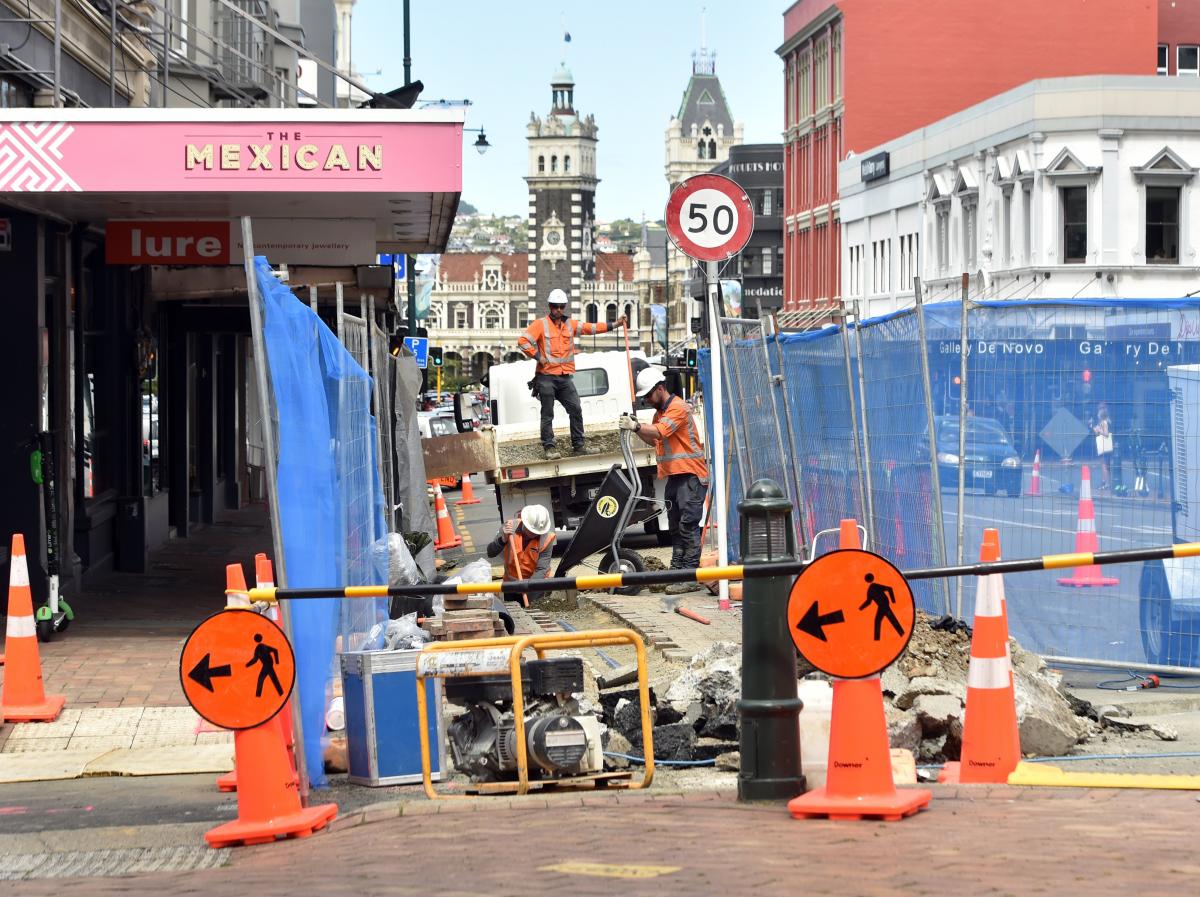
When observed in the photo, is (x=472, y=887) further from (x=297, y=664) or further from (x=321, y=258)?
(x=321, y=258)

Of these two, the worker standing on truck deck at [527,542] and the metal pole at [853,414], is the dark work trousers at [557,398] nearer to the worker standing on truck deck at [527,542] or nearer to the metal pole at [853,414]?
the worker standing on truck deck at [527,542]

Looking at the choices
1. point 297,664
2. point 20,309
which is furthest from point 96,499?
point 297,664

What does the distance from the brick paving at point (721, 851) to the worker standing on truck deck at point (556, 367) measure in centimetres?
1335

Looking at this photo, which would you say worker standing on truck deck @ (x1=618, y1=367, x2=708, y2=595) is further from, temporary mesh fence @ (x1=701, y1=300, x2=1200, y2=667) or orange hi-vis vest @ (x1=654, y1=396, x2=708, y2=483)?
temporary mesh fence @ (x1=701, y1=300, x2=1200, y2=667)

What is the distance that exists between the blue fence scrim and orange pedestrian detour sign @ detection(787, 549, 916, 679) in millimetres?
2173

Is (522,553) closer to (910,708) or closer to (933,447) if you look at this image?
(933,447)

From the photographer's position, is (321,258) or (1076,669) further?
(321,258)

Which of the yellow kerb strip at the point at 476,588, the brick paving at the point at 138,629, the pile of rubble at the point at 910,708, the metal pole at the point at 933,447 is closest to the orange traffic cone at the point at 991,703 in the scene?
the pile of rubble at the point at 910,708

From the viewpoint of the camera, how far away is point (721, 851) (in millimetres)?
5754

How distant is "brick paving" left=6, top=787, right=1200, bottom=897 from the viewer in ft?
17.3

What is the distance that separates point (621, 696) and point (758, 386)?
702cm

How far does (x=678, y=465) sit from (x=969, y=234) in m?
35.9

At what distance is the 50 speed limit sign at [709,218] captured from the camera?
45.1ft

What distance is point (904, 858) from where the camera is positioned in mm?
5527
